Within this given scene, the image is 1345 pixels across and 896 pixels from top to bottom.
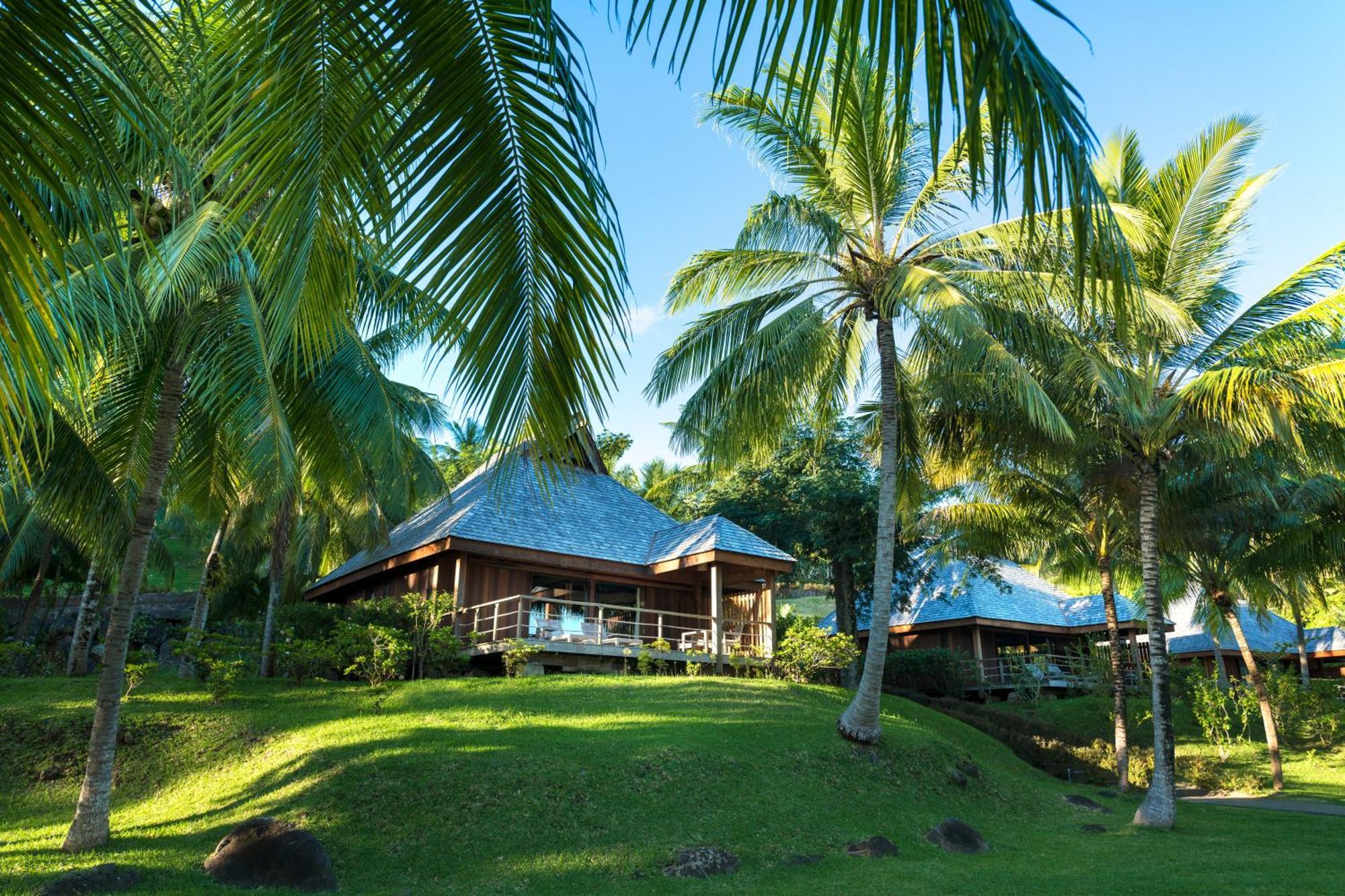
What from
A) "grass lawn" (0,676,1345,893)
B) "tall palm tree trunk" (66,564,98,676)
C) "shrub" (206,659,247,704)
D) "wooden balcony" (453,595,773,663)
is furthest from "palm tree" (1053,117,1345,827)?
"tall palm tree trunk" (66,564,98,676)

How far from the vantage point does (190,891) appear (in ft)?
29.2

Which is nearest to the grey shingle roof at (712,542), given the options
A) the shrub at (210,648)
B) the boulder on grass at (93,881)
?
the shrub at (210,648)

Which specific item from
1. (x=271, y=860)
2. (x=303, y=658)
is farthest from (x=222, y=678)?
(x=271, y=860)

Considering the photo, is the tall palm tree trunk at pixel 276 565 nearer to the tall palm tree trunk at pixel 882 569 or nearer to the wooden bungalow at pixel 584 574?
the wooden bungalow at pixel 584 574

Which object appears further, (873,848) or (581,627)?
(581,627)

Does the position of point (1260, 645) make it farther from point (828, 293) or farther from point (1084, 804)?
point (828, 293)

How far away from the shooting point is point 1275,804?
694 inches

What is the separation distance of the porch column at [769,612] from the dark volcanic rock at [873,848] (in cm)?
1030

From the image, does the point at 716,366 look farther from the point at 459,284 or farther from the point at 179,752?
the point at 459,284

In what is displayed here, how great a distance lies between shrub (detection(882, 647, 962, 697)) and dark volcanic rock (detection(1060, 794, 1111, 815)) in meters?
13.2

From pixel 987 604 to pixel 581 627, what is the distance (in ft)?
63.8

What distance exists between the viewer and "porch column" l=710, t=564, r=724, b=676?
20328 millimetres

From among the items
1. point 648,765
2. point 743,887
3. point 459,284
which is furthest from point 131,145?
point 648,765

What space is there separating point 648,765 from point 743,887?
330 cm
